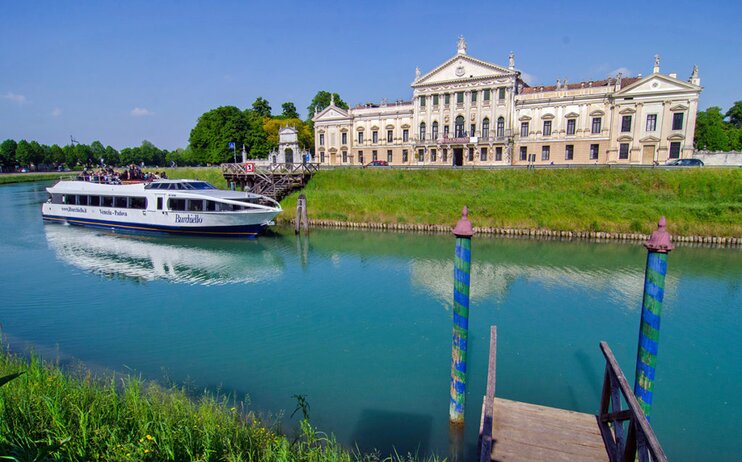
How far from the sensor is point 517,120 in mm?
51000

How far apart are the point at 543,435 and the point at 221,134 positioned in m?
68.8

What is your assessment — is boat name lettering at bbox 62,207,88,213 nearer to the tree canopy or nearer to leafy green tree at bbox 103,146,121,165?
the tree canopy

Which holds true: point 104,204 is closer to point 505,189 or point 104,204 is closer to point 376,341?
point 376,341

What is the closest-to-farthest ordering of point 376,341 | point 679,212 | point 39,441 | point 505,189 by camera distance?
1. point 39,441
2. point 376,341
3. point 679,212
4. point 505,189

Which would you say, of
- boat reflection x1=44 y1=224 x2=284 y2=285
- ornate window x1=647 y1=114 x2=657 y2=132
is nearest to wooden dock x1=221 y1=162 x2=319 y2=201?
boat reflection x1=44 y1=224 x2=284 y2=285


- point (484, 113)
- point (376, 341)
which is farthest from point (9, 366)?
point (484, 113)

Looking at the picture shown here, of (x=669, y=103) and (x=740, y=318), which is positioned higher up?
(x=669, y=103)

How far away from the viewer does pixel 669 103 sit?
4369 cm

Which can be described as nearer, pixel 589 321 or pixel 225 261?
pixel 589 321

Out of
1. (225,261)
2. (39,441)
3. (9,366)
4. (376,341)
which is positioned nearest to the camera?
(39,441)

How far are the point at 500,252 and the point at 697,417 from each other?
15.1 m

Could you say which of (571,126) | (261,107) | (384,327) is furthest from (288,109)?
(384,327)

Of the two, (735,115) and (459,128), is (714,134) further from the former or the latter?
(459,128)

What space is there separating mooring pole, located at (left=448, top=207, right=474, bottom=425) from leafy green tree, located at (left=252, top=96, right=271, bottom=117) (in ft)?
277
